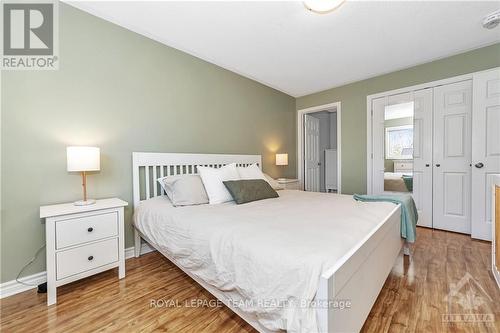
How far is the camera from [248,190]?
2258mm

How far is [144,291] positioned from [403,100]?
13.7 feet

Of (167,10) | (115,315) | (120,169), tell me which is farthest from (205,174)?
(167,10)

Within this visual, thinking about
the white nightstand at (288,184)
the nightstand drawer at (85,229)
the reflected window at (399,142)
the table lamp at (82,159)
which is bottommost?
the nightstand drawer at (85,229)

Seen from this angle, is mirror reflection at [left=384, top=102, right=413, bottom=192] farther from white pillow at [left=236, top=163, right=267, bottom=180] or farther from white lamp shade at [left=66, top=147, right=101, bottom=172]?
white lamp shade at [left=66, top=147, right=101, bottom=172]

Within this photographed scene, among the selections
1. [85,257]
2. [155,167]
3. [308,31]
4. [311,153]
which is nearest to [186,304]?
[85,257]

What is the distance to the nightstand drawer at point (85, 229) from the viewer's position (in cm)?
157

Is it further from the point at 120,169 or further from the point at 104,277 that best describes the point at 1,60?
the point at 104,277

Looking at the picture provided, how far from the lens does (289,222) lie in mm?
1444

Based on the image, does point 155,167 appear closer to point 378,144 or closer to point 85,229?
point 85,229

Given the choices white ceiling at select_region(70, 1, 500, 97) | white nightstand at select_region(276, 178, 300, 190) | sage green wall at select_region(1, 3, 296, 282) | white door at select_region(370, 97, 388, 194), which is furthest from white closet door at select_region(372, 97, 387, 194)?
sage green wall at select_region(1, 3, 296, 282)

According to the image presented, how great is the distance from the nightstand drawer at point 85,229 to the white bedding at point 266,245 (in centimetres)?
29

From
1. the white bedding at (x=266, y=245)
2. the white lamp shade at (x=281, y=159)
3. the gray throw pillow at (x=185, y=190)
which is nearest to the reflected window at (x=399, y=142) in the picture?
the white lamp shade at (x=281, y=159)

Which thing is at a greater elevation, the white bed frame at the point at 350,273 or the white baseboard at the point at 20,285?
the white bed frame at the point at 350,273

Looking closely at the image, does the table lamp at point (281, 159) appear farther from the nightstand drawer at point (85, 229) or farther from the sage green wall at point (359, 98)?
the nightstand drawer at point (85, 229)
